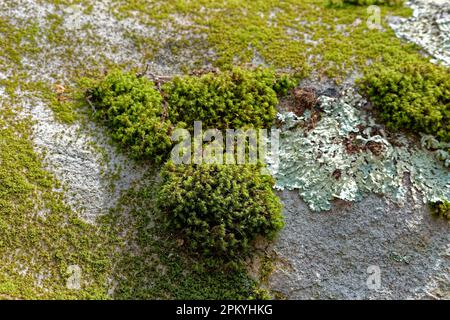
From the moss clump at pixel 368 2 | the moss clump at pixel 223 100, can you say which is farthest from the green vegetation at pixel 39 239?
the moss clump at pixel 368 2

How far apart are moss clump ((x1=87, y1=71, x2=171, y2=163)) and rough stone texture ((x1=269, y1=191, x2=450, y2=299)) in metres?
1.98

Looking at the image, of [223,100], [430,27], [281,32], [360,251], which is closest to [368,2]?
[430,27]

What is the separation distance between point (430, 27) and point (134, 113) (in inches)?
213

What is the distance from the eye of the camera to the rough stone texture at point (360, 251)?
20.9 ft

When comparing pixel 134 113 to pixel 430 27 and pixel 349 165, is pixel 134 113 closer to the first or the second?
pixel 349 165

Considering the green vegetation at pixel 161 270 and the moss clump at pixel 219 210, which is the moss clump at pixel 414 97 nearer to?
the moss clump at pixel 219 210

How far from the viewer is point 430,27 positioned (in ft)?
28.2

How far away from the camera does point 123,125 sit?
720 centimetres

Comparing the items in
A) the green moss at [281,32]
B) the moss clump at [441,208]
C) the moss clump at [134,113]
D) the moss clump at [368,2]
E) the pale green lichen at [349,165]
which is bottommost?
the moss clump at [441,208]

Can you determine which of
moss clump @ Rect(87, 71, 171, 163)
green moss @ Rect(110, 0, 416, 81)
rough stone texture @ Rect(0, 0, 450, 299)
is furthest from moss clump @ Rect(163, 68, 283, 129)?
rough stone texture @ Rect(0, 0, 450, 299)

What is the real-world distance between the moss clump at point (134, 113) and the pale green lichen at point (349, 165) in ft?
5.91
